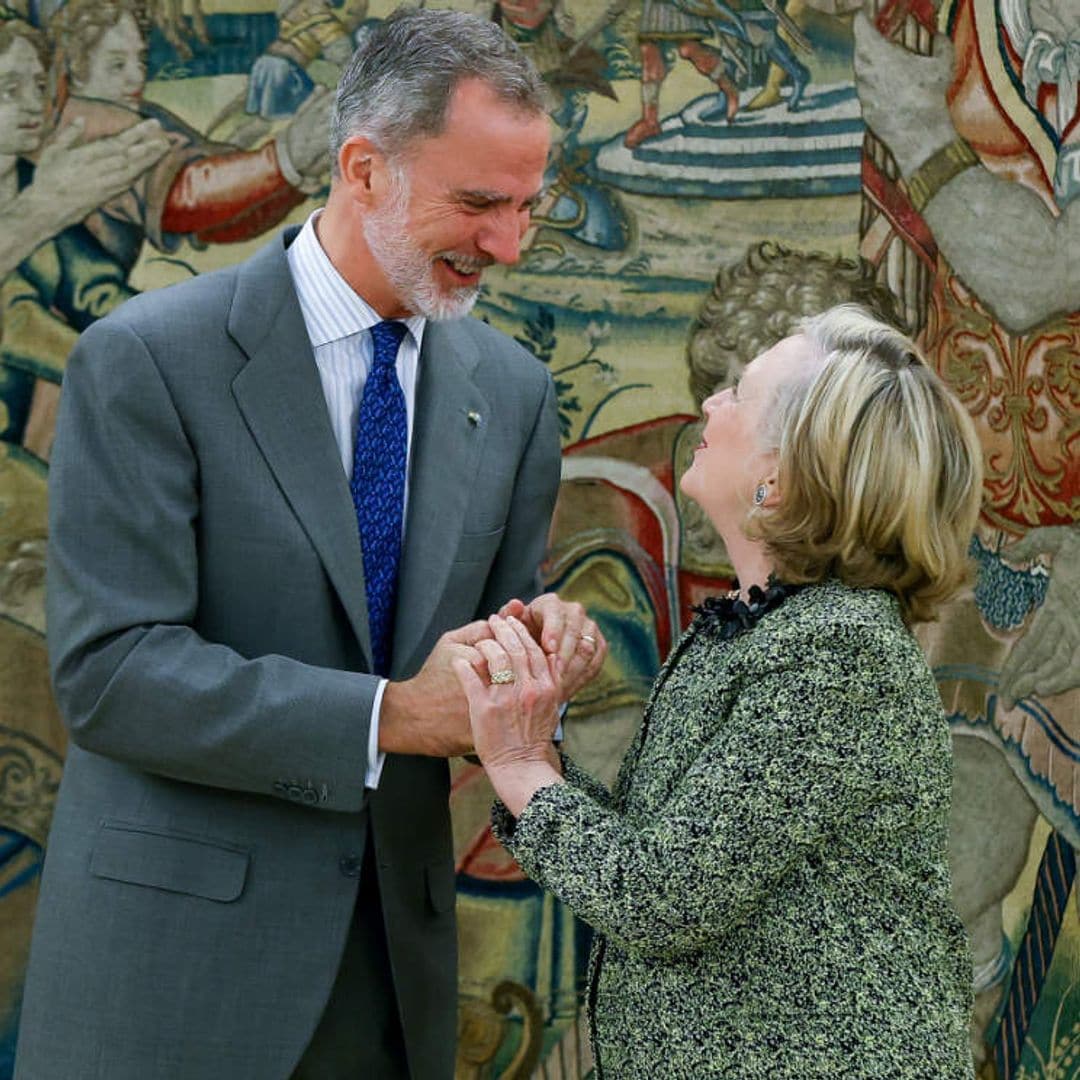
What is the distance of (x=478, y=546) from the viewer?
119 inches

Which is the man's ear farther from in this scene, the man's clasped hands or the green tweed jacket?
the green tweed jacket

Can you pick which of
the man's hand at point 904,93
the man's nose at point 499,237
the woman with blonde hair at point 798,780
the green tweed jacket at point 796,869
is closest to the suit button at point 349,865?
the woman with blonde hair at point 798,780

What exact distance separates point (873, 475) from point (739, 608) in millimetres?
298

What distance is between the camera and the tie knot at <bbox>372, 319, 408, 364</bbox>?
2959mm

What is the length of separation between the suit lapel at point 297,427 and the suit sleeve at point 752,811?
25.5 inches

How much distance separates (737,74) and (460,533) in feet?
6.72

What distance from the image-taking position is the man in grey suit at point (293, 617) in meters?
2.66

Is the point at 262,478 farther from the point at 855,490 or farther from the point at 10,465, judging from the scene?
the point at 10,465

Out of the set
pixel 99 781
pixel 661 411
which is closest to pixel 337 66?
pixel 661 411

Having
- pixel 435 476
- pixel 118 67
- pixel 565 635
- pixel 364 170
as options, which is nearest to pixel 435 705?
pixel 565 635

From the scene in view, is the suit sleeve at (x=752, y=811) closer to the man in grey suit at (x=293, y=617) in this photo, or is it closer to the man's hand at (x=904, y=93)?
the man in grey suit at (x=293, y=617)

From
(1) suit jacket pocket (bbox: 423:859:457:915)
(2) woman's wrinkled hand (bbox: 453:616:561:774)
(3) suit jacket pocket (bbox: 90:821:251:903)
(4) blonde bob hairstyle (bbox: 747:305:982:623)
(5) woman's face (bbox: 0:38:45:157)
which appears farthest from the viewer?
(5) woman's face (bbox: 0:38:45:157)

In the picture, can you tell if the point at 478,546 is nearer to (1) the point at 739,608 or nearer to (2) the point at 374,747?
(2) the point at 374,747

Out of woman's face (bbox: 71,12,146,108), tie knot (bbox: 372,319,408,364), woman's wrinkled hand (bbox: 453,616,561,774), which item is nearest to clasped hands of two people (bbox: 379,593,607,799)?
woman's wrinkled hand (bbox: 453,616,561,774)
